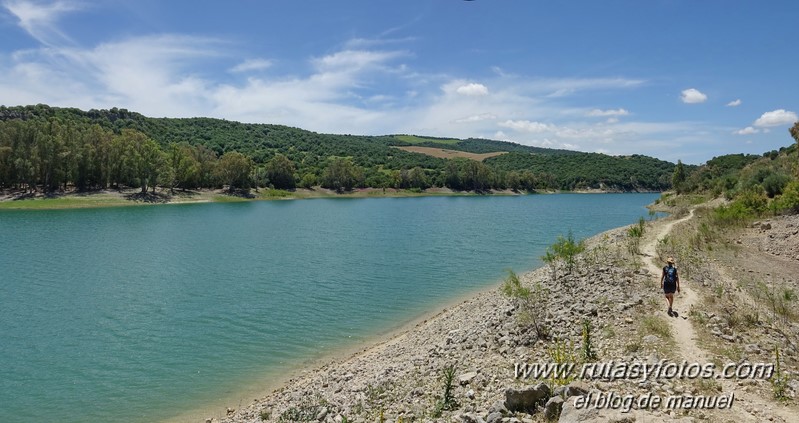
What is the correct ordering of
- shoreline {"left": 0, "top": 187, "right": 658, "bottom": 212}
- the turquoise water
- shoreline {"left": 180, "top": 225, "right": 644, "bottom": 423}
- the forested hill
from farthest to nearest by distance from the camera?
1. the forested hill
2. shoreline {"left": 0, "top": 187, "right": 658, "bottom": 212}
3. the turquoise water
4. shoreline {"left": 180, "top": 225, "right": 644, "bottom": 423}

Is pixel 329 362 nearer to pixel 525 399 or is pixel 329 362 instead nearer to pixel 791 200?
pixel 525 399

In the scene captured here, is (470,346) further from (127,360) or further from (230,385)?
(127,360)

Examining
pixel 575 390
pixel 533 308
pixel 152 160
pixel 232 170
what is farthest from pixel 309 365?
pixel 232 170

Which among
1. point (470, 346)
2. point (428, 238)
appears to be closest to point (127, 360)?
point (470, 346)

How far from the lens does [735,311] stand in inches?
579

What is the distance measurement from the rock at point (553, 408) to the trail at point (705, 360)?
3114mm

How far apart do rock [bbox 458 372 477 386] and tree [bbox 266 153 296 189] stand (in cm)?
13743

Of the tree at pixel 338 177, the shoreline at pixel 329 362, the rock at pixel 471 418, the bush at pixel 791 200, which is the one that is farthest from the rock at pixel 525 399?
the tree at pixel 338 177

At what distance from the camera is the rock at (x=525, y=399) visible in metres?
9.95

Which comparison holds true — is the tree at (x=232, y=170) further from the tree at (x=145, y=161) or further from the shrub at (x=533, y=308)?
the shrub at (x=533, y=308)

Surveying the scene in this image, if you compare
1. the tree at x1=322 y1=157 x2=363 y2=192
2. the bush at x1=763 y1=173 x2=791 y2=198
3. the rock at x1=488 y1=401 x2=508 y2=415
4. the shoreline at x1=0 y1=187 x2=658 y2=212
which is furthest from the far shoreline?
the tree at x1=322 y1=157 x2=363 y2=192

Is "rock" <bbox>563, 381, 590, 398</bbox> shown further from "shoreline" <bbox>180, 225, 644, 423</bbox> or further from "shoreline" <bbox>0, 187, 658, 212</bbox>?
"shoreline" <bbox>0, 187, 658, 212</bbox>

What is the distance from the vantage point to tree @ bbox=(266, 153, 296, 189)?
143750 millimetres

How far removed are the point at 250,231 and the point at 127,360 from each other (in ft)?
143
